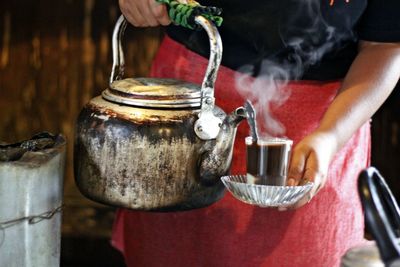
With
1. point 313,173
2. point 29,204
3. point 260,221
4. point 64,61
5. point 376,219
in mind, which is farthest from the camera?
point 64,61

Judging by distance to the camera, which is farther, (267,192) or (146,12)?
(146,12)

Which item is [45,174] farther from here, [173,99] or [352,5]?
[352,5]

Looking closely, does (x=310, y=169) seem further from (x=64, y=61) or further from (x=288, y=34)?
(x=64, y=61)

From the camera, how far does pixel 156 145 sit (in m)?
1.54

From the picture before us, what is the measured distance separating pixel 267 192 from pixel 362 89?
1.61 feet

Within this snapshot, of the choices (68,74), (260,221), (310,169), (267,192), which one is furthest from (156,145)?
(68,74)

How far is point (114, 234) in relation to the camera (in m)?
2.29

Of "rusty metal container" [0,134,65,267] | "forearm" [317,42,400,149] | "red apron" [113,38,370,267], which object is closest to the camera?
"rusty metal container" [0,134,65,267]

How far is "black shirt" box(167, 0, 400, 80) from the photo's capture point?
1.96 meters

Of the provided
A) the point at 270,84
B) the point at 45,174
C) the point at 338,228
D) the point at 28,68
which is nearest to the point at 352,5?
the point at 270,84

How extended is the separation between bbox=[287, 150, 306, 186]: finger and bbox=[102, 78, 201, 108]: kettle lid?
0.26 meters

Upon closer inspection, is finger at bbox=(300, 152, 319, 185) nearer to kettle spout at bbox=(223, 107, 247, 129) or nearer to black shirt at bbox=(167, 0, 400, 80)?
kettle spout at bbox=(223, 107, 247, 129)

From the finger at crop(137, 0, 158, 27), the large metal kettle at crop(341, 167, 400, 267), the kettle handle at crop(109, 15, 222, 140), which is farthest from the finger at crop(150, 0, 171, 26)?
the large metal kettle at crop(341, 167, 400, 267)

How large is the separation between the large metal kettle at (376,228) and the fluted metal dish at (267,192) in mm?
438
